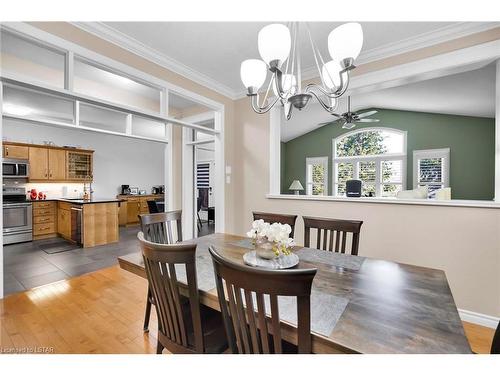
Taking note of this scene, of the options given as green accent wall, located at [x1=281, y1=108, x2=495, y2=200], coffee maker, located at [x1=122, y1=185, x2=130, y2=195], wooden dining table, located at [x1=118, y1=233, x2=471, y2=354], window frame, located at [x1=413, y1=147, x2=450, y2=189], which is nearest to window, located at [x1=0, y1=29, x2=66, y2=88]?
wooden dining table, located at [x1=118, y1=233, x2=471, y2=354]

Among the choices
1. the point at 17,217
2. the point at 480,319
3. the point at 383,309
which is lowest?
the point at 480,319

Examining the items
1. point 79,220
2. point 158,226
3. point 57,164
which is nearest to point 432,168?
point 158,226

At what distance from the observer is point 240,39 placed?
7.68 ft

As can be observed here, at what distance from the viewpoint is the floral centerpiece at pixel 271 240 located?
1317 mm

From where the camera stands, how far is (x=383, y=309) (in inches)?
38.0

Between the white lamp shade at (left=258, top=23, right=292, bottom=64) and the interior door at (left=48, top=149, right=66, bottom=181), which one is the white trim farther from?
the interior door at (left=48, top=149, right=66, bottom=181)

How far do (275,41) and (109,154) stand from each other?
22.8ft

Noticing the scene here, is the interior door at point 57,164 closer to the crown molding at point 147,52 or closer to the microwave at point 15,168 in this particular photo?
the microwave at point 15,168

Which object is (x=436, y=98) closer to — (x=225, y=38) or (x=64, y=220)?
(x=225, y=38)

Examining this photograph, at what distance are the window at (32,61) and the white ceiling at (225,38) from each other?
30.5 inches

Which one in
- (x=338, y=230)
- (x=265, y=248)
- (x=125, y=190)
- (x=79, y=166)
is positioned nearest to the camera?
(x=265, y=248)

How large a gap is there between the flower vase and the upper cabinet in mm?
6058

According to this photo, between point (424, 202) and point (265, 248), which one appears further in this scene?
point (424, 202)
